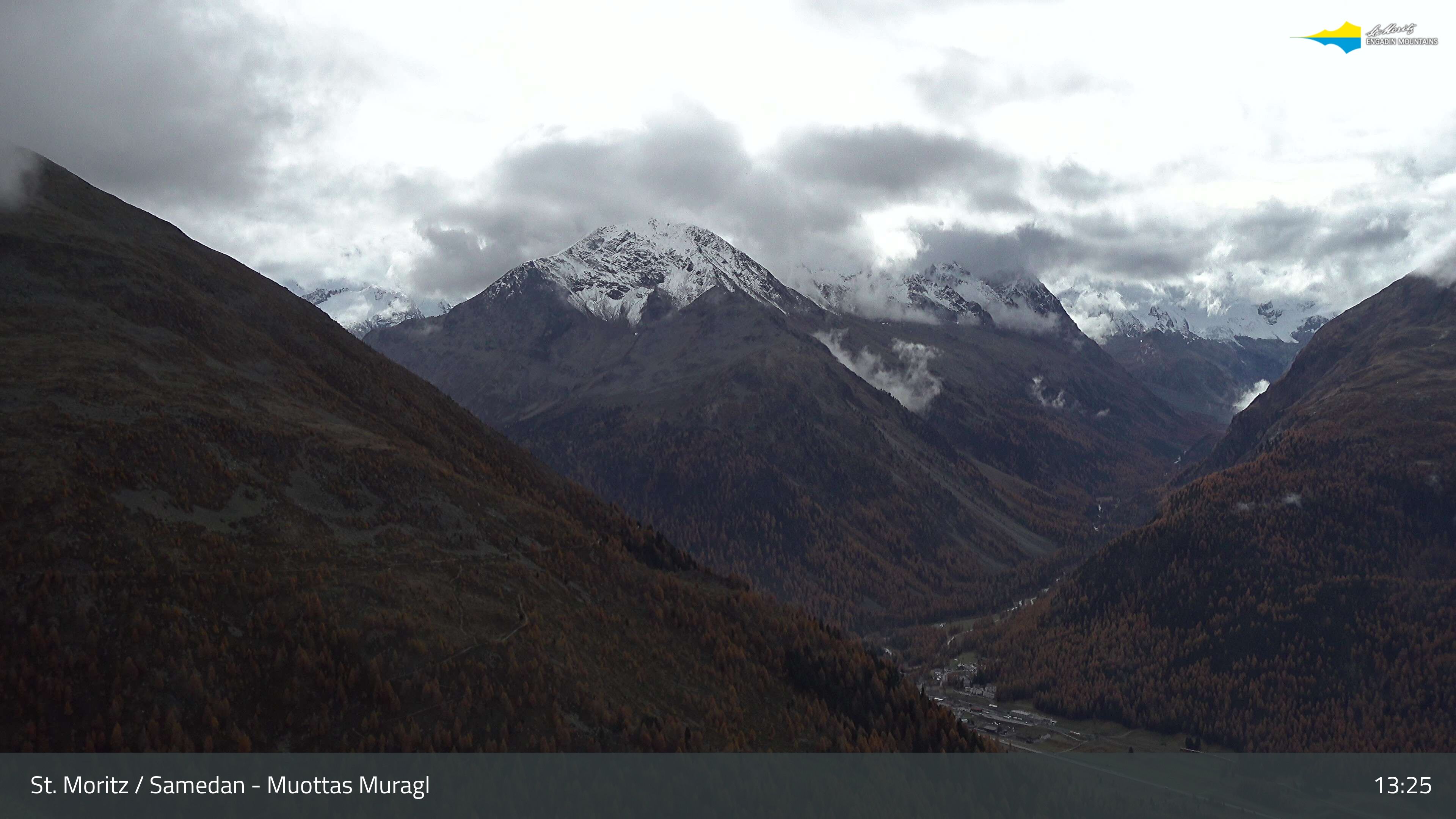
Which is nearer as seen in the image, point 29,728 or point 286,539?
point 29,728

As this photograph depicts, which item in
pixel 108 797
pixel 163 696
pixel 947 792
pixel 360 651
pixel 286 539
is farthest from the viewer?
pixel 947 792

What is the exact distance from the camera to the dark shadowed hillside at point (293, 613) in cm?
12419

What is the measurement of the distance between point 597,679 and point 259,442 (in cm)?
7966

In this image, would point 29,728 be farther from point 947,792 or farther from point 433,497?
point 947,792

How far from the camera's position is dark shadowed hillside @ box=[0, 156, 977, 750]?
12419 centimetres

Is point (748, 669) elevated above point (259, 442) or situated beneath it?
situated beneath

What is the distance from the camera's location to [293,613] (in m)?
141

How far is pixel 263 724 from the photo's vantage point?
126 meters

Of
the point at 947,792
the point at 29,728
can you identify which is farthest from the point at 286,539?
the point at 947,792

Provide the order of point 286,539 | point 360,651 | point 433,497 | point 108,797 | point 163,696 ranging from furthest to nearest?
point 433,497, point 286,539, point 360,651, point 163,696, point 108,797

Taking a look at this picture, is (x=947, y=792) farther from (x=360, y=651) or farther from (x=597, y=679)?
(x=360, y=651)

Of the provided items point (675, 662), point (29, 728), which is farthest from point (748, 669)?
point (29, 728)

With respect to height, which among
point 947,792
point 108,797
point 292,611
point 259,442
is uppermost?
point 259,442

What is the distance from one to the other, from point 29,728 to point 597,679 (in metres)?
76.9
